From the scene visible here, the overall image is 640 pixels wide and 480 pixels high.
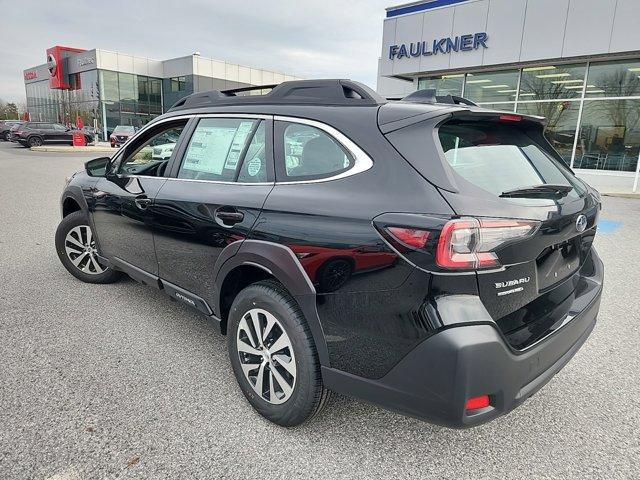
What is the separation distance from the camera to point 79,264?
452cm

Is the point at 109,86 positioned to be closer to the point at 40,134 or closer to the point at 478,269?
the point at 40,134

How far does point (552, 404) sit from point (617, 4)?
14.6 m

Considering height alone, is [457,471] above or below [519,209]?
below

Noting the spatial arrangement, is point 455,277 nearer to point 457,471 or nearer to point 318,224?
point 318,224

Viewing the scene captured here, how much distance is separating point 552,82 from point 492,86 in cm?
201

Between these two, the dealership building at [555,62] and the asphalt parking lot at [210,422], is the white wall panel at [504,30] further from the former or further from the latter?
the asphalt parking lot at [210,422]

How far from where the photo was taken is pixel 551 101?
15516 mm

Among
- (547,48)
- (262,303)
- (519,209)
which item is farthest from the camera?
(547,48)

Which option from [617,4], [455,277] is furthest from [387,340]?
[617,4]

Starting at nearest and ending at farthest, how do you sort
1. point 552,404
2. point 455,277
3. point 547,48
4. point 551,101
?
point 455,277, point 552,404, point 547,48, point 551,101

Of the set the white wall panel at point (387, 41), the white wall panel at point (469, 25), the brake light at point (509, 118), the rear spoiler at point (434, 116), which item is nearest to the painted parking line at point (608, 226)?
the brake light at point (509, 118)

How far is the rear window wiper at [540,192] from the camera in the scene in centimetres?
199

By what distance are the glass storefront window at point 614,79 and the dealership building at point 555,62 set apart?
27mm

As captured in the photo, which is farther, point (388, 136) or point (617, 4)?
point (617, 4)
